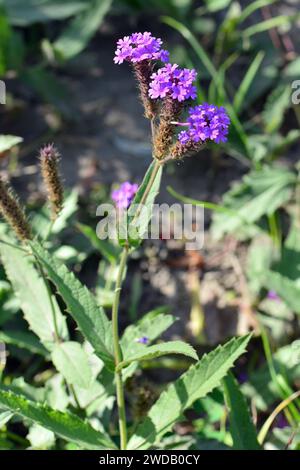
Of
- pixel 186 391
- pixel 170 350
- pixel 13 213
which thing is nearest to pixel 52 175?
pixel 13 213

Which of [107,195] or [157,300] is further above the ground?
[107,195]

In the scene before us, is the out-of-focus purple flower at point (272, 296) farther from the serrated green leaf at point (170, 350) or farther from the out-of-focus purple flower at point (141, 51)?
the out-of-focus purple flower at point (141, 51)

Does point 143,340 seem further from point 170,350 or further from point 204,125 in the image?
point 204,125

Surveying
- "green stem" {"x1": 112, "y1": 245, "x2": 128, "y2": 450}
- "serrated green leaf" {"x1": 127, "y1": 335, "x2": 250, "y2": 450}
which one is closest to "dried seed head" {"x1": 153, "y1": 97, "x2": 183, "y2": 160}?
"green stem" {"x1": 112, "y1": 245, "x2": 128, "y2": 450}

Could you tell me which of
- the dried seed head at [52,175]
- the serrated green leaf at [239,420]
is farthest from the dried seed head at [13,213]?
the serrated green leaf at [239,420]

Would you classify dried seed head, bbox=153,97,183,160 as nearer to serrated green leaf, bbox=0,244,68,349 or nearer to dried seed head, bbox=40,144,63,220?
dried seed head, bbox=40,144,63,220
